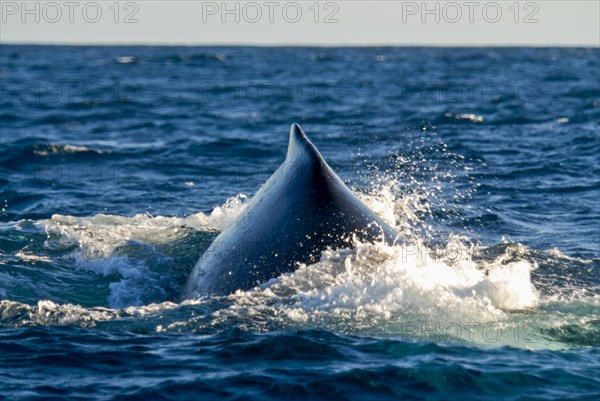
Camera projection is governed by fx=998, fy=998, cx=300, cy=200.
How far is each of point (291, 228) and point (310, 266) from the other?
43 cm

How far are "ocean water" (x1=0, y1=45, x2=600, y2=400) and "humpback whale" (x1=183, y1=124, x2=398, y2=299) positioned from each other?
5.6 inches

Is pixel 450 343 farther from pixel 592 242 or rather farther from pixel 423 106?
pixel 423 106

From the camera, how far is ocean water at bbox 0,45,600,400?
329 inches

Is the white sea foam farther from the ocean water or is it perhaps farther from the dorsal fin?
the dorsal fin

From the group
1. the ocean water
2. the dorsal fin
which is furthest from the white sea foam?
the dorsal fin

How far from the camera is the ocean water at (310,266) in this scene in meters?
8.35

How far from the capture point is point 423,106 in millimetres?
34000

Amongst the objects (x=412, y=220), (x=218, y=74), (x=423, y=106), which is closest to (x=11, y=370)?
(x=412, y=220)

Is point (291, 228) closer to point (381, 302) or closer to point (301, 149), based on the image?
point (301, 149)

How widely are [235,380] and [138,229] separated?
6.48 meters

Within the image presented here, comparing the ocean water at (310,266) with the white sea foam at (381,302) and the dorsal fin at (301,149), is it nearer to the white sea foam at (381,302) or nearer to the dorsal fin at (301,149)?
the white sea foam at (381,302)

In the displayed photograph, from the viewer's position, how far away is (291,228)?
9.41m

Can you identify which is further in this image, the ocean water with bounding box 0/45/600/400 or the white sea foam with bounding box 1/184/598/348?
the white sea foam with bounding box 1/184/598/348

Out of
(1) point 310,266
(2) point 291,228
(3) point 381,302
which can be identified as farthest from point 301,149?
(3) point 381,302
